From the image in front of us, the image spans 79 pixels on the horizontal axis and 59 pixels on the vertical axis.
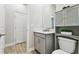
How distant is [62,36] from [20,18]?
635 millimetres

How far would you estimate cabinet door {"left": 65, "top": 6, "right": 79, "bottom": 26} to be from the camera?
3.77 feet

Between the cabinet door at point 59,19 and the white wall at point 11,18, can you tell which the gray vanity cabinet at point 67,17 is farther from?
the white wall at point 11,18

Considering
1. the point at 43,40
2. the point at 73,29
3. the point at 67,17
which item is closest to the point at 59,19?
the point at 67,17

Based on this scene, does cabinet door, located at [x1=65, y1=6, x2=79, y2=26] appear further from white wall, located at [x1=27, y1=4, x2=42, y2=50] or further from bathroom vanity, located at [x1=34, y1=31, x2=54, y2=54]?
white wall, located at [x1=27, y1=4, x2=42, y2=50]

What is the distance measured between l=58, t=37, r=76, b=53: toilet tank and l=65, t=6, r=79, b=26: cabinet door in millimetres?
235

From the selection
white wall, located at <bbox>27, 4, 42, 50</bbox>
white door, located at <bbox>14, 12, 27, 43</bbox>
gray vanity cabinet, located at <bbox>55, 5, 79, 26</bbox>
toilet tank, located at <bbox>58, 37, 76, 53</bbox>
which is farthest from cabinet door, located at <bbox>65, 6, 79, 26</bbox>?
white door, located at <bbox>14, 12, 27, 43</bbox>

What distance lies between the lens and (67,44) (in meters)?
1.19

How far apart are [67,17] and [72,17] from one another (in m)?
0.07

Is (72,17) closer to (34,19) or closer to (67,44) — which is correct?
(67,44)
